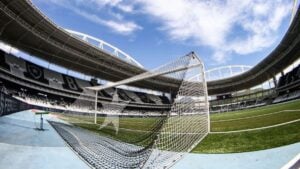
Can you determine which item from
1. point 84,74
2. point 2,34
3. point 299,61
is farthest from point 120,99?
point 299,61

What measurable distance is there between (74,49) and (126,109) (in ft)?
56.6

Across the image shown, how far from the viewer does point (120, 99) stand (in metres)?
53.4

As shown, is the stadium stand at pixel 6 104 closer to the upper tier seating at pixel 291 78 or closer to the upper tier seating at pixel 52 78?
the upper tier seating at pixel 52 78

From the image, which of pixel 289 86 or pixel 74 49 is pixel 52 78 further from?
pixel 289 86

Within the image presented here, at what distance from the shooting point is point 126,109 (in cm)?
5297

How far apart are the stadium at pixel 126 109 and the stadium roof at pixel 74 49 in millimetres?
142

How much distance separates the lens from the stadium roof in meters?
31.1

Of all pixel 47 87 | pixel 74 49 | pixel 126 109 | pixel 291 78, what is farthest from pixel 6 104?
pixel 291 78

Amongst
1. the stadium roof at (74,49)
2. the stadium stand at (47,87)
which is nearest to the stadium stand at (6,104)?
the stadium roof at (74,49)

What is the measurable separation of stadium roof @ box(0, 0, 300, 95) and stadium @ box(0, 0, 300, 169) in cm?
14

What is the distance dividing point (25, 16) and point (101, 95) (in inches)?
840

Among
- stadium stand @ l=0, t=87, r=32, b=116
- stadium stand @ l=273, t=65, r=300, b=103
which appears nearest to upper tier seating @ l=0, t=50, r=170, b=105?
stadium stand @ l=0, t=87, r=32, b=116

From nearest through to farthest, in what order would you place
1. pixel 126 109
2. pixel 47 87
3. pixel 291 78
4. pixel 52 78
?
pixel 47 87 → pixel 52 78 → pixel 291 78 → pixel 126 109

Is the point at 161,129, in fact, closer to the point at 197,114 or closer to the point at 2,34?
the point at 197,114
